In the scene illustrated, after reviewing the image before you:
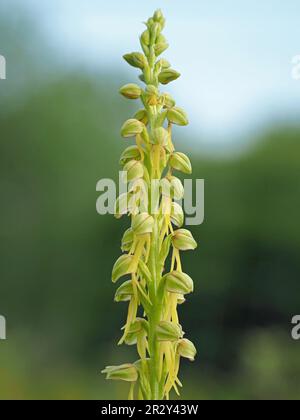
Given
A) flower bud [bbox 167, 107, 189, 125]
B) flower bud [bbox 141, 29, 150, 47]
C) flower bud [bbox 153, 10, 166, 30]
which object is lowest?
flower bud [bbox 167, 107, 189, 125]

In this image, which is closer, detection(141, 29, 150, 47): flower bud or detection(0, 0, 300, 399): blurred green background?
detection(141, 29, 150, 47): flower bud

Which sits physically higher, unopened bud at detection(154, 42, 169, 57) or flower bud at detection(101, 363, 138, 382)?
unopened bud at detection(154, 42, 169, 57)

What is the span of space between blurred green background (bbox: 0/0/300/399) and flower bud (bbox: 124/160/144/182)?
9.59 meters

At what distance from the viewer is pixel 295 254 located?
13117mm

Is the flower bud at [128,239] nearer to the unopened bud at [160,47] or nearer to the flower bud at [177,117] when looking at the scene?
the flower bud at [177,117]

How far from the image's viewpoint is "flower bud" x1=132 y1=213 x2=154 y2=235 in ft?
4.26

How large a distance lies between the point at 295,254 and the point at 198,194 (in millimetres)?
11466

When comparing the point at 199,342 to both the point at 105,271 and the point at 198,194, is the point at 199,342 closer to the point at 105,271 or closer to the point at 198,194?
the point at 105,271

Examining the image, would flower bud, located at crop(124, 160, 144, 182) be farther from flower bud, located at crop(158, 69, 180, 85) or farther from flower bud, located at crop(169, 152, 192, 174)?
flower bud, located at crop(158, 69, 180, 85)

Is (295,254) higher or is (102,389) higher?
(295,254)

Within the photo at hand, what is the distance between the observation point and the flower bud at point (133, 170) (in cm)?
130

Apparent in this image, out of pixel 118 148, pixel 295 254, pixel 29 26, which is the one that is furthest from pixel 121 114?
pixel 295 254

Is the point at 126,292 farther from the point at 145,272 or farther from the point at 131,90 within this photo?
the point at 131,90

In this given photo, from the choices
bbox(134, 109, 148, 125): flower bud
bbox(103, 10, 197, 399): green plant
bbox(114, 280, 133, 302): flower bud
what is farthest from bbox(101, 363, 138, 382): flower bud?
bbox(134, 109, 148, 125): flower bud
